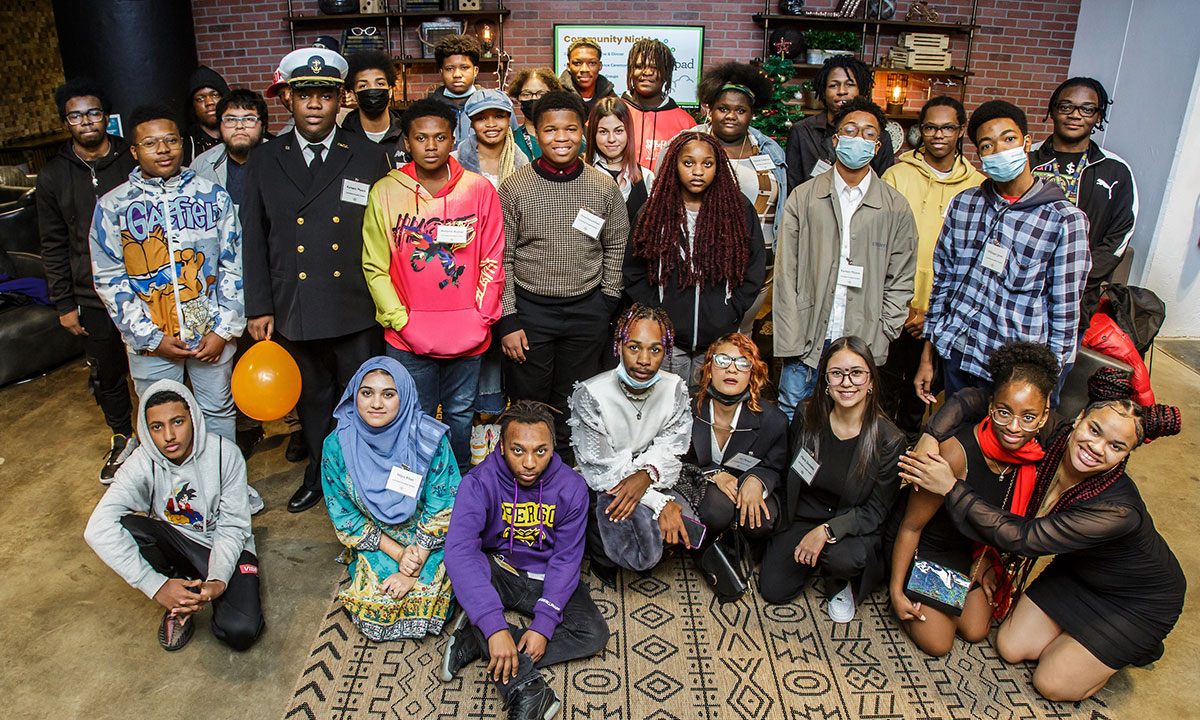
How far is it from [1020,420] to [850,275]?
974 millimetres

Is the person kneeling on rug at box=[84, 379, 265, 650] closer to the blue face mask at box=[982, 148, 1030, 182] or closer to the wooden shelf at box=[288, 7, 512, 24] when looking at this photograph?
the blue face mask at box=[982, 148, 1030, 182]

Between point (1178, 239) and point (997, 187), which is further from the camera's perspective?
point (1178, 239)

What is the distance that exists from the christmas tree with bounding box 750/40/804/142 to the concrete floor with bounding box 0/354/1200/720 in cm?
325

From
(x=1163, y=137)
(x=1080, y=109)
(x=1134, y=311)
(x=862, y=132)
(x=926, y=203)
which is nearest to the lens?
(x=862, y=132)

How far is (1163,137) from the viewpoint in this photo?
541 cm

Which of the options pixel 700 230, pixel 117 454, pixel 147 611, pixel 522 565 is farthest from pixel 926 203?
pixel 117 454

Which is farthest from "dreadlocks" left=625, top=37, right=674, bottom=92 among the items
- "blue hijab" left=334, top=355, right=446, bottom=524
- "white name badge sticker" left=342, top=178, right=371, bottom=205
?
"blue hijab" left=334, top=355, right=446, bottom=524

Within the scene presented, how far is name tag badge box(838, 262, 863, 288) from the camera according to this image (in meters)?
3.30

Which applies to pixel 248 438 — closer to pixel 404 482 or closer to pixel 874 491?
pixel 404 482

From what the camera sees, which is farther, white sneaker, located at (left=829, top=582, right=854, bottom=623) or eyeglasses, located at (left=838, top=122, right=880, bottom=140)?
eyeglasses, located at (left=838, top=122, right=880, bottom=140)

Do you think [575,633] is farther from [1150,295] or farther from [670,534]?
[1150,295]

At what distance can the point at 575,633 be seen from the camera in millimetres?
2701

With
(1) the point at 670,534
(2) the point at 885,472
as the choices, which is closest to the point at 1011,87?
(2) the point at 885,472

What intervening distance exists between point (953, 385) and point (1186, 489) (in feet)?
4.96
